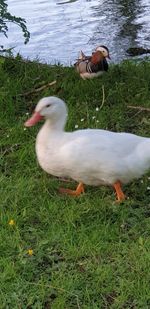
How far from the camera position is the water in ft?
28.1


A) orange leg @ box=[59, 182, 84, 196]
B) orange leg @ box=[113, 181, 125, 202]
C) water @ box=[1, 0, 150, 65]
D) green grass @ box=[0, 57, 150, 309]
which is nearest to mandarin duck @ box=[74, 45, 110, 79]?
green grass @ box=[0, 57, 150, 309]

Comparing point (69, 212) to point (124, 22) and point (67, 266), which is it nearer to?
point (67, 266)

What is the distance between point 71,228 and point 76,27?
577 centimetres

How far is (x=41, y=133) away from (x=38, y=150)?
15 centimetres

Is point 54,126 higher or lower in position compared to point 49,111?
lower

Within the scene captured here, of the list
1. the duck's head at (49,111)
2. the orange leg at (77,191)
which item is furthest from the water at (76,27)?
the orange leg at (77,191)

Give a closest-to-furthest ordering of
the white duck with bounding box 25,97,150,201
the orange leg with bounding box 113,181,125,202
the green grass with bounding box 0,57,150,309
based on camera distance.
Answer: the green grass with bounding box 0,57,150,309 < the white duck with bounding box 25,97,150,201 < the orange leg with bounding box 113,181,125,202

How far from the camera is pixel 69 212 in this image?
4.30m

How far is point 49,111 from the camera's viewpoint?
15.0 feet

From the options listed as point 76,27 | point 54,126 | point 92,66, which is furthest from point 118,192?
point 76,27

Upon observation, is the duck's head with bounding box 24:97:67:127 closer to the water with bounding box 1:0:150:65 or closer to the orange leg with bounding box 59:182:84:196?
the orange leg with bounding box 59:182:84:196

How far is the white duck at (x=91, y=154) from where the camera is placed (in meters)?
4.34

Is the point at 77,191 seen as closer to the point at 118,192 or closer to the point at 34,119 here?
the point at 118,192

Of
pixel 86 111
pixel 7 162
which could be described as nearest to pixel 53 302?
pixel 7 162
